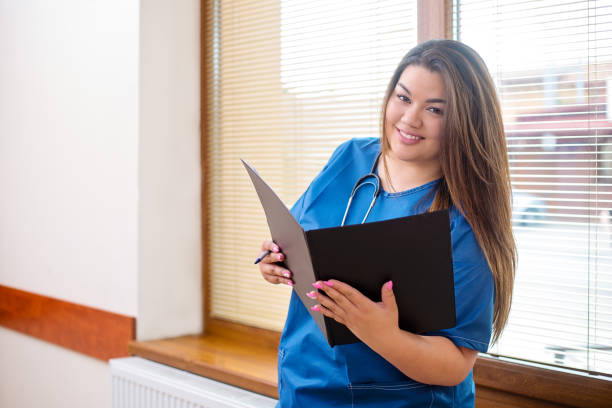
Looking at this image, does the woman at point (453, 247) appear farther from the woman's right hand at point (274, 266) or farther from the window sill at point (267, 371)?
the window sill at point (267, 371)

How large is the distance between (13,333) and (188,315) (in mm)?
1201

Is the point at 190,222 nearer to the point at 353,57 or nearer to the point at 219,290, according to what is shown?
the point at 219,290

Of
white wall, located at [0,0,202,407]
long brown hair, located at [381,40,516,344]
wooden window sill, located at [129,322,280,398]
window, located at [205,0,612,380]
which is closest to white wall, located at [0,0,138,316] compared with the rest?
white wall, located at [0,0,202,407]

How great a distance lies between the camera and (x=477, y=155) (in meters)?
1.17

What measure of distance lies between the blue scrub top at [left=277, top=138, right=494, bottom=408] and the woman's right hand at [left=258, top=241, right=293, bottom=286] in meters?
0.09

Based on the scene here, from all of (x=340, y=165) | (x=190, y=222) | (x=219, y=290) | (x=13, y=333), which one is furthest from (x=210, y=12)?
(x=13, y=333)

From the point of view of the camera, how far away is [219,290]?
2.46 meters

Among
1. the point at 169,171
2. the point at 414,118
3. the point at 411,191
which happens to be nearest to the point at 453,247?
the point at 411,191

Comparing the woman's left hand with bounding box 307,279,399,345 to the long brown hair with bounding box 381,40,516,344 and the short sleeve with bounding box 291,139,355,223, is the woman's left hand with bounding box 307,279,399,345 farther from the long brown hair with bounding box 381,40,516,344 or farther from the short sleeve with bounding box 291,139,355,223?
the short sleeve with bounding box 291,139,355,223

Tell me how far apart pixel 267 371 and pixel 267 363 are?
10 centimetres

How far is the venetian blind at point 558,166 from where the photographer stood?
1.44 meters

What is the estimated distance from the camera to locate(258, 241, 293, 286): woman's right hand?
1257 mm

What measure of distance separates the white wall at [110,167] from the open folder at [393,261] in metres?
1.36

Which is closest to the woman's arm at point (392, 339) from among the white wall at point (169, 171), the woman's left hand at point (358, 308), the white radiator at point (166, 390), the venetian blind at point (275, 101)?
the woman's left hand at point (358, 308)
